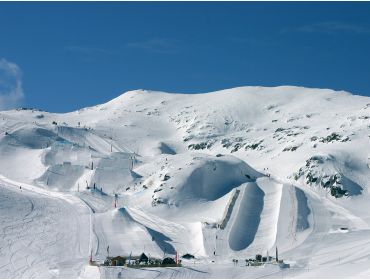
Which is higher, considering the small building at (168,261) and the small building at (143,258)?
the small building at (143,258)

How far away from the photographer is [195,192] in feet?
304

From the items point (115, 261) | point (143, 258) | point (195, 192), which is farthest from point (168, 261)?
point (195, 192)

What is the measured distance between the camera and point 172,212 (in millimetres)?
87562

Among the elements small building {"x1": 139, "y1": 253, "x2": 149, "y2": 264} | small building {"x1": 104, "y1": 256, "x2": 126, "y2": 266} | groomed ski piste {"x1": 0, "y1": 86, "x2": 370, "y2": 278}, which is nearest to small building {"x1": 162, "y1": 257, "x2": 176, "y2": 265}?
groomed ski piste {"x1": 0, "y1": 86, "x2": 370, "y2": 278}

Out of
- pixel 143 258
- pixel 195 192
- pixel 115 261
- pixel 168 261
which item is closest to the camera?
pixel 115 261

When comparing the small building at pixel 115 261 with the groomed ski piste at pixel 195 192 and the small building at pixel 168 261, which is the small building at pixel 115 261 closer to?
the groomed ski piste at pixel 195 192

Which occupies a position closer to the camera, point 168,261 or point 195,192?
point 168,261

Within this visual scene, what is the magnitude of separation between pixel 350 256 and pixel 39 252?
2904cm

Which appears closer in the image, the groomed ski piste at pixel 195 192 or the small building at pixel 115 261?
the small building at pixel 115 261

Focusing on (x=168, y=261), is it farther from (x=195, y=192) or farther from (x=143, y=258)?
(x=195, y=192)

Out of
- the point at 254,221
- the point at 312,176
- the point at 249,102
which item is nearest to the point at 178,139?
the point at 249,102

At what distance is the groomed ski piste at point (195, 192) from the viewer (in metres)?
67.2

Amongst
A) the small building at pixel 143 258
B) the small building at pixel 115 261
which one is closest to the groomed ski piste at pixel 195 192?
the small building at pixel 115 261

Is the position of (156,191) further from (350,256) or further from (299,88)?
(299,88)
